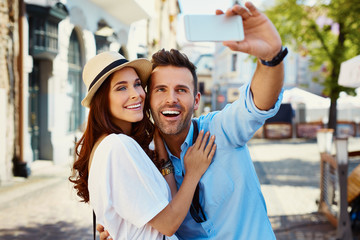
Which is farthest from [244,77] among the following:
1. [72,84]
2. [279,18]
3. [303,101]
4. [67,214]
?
[67,214]

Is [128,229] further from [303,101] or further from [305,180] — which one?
[303,101]

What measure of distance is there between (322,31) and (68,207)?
50.1 ft

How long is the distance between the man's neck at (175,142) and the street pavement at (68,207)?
3501mm

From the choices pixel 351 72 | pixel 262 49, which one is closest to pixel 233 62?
pixel 351 72

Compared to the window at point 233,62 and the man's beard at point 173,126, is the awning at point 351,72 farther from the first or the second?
the window at point 233,62

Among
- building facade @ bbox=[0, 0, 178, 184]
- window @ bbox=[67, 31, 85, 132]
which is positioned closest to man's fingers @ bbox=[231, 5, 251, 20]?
building facade @ bbox=[0, 0, 178, 184]

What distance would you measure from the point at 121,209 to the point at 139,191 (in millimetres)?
111

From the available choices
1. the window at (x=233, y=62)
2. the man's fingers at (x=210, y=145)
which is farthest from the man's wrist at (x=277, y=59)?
the window at (x=233, y=62)

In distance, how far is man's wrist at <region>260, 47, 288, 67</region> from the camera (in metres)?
1.62

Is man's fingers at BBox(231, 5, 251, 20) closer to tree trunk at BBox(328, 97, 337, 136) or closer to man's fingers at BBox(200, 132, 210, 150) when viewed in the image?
man's fingers at BBox(200, 132, 210, 150)

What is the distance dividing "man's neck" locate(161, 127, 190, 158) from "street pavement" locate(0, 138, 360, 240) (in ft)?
11.5

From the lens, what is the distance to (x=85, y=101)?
2.22 m

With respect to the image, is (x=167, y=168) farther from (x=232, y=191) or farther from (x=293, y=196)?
(x=293, y=196)

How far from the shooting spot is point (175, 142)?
2371 mm
